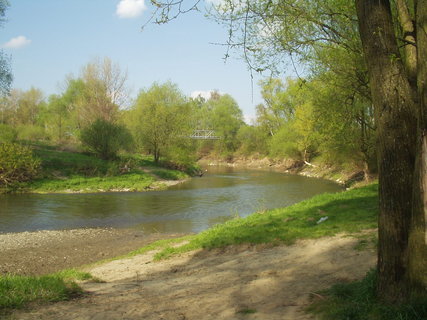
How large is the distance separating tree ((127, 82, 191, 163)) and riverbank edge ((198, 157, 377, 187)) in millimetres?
16931

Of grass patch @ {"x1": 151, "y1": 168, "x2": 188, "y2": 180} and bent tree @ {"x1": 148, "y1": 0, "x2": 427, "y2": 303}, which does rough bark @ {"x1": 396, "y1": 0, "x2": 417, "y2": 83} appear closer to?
bent tree @ {"x1": 148, "y1": 0, "x2": 427, "y2": 303}

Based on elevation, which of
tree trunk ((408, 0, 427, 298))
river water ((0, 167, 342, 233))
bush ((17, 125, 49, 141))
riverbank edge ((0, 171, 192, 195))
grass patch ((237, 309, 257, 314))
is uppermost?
bush ((17, 125, 49, 141))

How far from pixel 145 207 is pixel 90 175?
46.3 ft

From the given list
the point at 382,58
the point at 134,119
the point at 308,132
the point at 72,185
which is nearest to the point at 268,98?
the point at 308,132

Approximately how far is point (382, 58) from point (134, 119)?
48264mm

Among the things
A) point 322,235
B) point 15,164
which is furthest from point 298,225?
point 15,164

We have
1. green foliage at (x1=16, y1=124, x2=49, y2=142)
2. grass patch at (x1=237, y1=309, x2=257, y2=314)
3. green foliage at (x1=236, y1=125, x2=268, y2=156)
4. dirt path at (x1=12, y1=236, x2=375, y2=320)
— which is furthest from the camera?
green foliage at (x1=236, y1=125, x2=268, y2=156)

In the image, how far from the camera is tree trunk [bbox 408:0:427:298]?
468 centimetres

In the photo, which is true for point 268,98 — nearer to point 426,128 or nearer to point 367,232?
point 367,232

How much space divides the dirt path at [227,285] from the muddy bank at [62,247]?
4034mm

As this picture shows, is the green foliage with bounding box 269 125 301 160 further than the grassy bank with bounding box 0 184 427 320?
Yes

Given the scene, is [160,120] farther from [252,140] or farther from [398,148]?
[398,148]

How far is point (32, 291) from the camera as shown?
6.44 m

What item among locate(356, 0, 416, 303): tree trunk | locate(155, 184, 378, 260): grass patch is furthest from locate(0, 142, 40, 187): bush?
locate(356, 0, 416, 303): tree trunk
